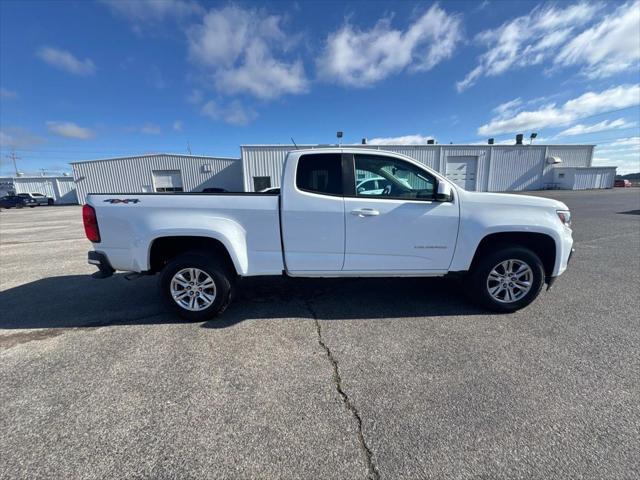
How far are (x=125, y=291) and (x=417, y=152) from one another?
27677mm

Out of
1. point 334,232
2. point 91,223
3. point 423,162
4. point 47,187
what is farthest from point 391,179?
point 47,187

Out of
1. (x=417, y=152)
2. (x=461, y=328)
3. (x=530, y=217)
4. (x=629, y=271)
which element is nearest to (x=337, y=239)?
(x=461, y=328)

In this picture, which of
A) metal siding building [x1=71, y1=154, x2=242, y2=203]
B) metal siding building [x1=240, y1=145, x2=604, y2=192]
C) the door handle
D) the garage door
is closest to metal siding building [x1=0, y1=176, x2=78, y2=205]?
metal siding building [x1=71, y1=154, x2=242, y2=203]

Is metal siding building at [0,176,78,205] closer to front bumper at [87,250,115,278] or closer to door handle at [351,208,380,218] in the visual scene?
front bumper at [87,250,115,278]

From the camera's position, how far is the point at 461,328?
3.27m

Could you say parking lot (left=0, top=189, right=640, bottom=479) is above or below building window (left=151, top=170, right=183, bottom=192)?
below

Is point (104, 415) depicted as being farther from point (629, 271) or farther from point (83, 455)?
point (629, 271)

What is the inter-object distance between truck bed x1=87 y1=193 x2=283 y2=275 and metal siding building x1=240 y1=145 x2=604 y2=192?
2271 centimetres

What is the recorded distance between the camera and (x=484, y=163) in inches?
1133

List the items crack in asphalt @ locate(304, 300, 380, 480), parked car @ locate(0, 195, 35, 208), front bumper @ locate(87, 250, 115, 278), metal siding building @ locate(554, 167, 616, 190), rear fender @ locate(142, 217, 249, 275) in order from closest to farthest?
crack in asphalt @ locate(304, 300, 380, 480)
rear fender @ locate(142, 217, 249, 275)
front bumper @ locate(87, 250, 115, 278)
parked car @ locate(0, 195, 35, 208)
metal siding building @ locate(554, 167, 616, 190)

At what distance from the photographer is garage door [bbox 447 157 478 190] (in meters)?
27.7

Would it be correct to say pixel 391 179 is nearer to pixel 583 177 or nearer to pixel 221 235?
pixel 221 235

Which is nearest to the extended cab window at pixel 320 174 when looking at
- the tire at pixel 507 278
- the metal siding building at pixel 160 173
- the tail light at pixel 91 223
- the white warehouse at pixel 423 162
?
the tire at pixel 507 278

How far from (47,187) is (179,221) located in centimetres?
5060
